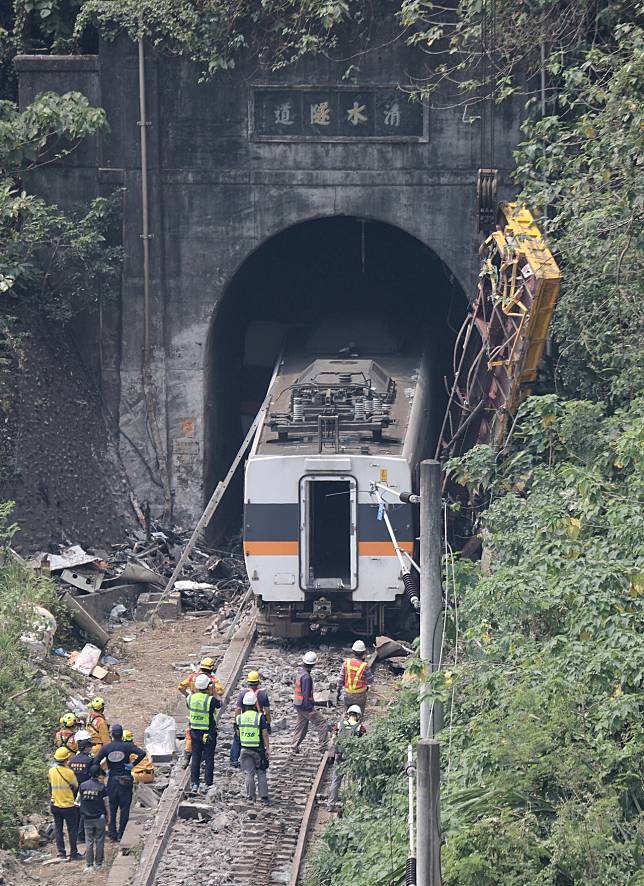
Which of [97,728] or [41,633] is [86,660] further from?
[97,728]

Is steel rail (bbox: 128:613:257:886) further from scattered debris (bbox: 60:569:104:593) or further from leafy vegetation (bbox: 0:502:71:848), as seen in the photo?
scattered debris (bbox: 60:569:104:593)

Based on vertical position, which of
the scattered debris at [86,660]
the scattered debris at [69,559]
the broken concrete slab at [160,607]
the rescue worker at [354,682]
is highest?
the rescue worker at [354,682]

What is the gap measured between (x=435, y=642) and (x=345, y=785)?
4.41 m

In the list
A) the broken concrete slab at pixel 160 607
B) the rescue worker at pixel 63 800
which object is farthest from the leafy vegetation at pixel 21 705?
the broken concrete slab at pixel 160 607

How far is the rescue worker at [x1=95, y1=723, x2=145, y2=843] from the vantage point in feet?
45.0

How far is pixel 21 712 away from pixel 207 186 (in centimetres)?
1151

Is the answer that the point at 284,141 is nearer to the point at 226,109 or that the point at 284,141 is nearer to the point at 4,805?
the point at 226,109

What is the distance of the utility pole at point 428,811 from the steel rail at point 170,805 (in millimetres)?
4372

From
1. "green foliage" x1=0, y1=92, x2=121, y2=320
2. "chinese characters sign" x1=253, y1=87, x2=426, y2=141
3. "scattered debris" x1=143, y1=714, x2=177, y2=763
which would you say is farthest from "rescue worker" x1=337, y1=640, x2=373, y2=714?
"chinese characters sign" x1=253, y1=87, x2=426, y2=141

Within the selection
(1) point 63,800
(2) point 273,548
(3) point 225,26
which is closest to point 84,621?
(2) point 273,548

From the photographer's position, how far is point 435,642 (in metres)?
11.1

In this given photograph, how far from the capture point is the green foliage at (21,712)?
559 inches

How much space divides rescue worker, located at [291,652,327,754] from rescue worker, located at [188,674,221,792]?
1.23m

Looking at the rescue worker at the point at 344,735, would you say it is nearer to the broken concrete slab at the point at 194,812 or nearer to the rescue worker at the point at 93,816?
the broken concrete slab at the point at 194,812
